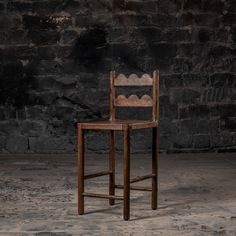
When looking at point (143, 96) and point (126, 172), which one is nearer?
point (126, 172)

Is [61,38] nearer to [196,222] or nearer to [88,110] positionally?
[88,110]

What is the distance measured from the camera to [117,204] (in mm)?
4273

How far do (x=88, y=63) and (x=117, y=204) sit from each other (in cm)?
393

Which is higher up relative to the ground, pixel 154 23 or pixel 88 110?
pixel 154 23

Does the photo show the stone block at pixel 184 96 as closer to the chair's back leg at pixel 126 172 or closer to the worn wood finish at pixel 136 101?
the worn wood finish at pixel 136 101

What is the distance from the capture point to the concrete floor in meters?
3.47

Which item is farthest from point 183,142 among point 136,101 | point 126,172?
point 126,172

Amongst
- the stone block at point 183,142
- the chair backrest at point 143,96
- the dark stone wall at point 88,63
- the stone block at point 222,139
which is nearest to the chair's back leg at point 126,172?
the chair backrest at point 143,96

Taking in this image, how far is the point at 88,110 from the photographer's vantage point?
26.0ft

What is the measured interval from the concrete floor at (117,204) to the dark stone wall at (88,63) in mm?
1059

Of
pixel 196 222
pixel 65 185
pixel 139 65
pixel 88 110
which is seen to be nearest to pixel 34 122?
pixel 88 110

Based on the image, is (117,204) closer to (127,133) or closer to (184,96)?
(127,133)

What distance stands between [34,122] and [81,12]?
170 cm

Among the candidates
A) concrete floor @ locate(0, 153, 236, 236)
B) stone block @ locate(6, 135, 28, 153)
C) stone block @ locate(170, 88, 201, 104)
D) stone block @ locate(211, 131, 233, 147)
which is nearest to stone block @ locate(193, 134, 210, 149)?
stone block @ locate(211, 131, 233, 147)
